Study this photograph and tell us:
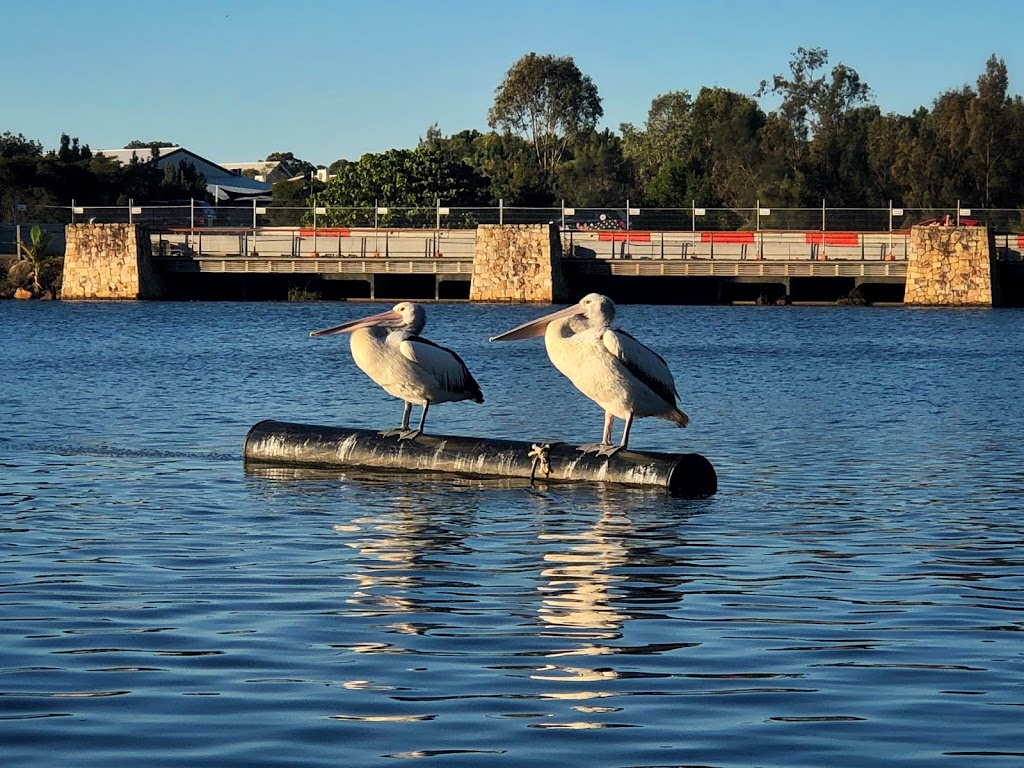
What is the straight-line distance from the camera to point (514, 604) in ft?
30.9

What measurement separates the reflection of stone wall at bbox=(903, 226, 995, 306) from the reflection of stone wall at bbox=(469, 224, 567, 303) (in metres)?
11.8

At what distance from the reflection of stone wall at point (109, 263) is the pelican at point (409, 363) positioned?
155 feet

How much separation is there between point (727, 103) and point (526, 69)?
13082mm

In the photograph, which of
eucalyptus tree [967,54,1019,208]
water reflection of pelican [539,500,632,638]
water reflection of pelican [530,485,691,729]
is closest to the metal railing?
eucalyptus tree [967,54,1019,208]

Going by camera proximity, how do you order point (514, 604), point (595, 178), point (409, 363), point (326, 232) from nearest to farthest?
point (514, 604)
point (409, 363)
point (326, 232)
point (595, 178)

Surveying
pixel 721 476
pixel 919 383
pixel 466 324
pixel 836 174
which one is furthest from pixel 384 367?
pixel 836 174

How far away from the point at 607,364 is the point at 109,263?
50538 mm

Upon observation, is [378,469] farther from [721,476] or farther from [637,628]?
[637,628]

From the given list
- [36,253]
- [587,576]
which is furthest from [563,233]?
[587,576]

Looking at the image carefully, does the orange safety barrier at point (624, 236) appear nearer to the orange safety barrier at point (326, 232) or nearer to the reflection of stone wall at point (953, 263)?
the orange safety barrier at point (326, 232)

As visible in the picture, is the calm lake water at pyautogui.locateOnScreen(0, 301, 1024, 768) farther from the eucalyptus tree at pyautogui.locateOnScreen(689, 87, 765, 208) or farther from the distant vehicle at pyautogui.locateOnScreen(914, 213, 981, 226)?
the eucalyptus tree at pyautogui.locateOnScreen(689, 87, 765, 208)

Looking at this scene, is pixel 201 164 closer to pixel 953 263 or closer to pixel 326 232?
pixel 326 232

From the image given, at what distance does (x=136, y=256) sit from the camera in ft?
201

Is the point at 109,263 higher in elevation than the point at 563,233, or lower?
lower
